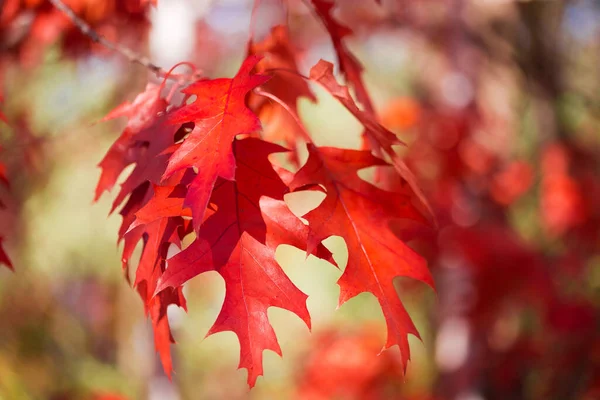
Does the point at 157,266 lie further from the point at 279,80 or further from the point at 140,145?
the point at 279,80

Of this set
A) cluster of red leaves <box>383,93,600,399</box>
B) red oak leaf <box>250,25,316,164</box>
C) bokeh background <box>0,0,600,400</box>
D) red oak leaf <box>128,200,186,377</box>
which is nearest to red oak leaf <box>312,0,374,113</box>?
red oak leaf <box>250,25,316,164</box>

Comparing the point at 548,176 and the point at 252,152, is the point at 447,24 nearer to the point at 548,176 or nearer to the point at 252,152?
the point at 548,176

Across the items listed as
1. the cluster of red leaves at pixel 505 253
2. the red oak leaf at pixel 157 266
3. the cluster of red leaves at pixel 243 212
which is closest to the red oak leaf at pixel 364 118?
the cluster of red leaves at pixel 243 212

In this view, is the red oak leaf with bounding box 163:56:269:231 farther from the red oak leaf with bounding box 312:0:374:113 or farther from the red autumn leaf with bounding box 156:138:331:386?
the red oak leaf with bounding box 312:0:374:113

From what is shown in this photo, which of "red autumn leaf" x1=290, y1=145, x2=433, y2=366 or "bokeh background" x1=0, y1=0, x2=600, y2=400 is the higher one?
"bokeh background" x1=0, y1=0, x2=600, y2=400

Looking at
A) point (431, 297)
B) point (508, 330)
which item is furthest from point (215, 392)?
point (508, 330)

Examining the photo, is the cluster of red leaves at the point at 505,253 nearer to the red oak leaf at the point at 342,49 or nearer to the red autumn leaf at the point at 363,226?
the red oak leaf at the point at 342,49
